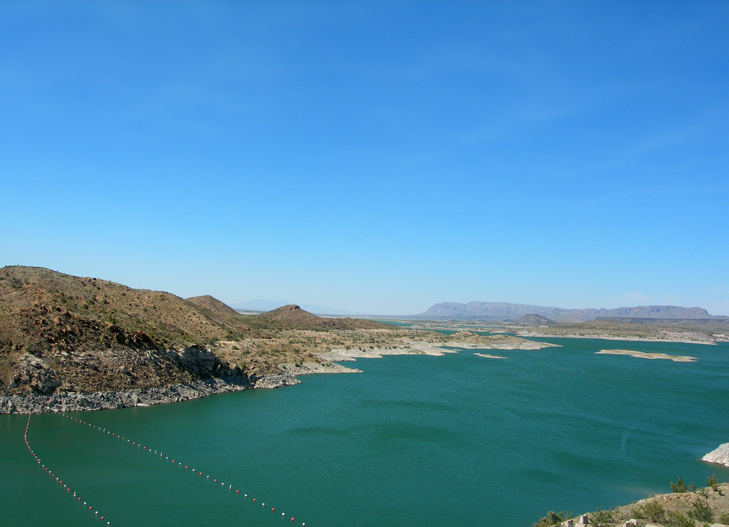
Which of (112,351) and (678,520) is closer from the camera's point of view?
(678,520)

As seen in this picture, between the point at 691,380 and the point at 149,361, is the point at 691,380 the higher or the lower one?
the lower one

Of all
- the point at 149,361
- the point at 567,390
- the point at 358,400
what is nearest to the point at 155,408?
the point at 149,361

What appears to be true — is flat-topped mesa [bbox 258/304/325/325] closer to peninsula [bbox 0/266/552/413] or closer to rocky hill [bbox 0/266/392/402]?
peninsula [bbox 0/266/552/413]

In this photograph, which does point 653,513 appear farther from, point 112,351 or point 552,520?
point 112,351

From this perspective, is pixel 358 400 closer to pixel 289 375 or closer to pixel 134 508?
pixel 289 375

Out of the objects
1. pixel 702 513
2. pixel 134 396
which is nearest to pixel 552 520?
pixel 702 513

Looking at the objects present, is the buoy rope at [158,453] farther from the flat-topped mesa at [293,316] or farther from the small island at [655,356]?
the flat-topped mesa at [293,316]
